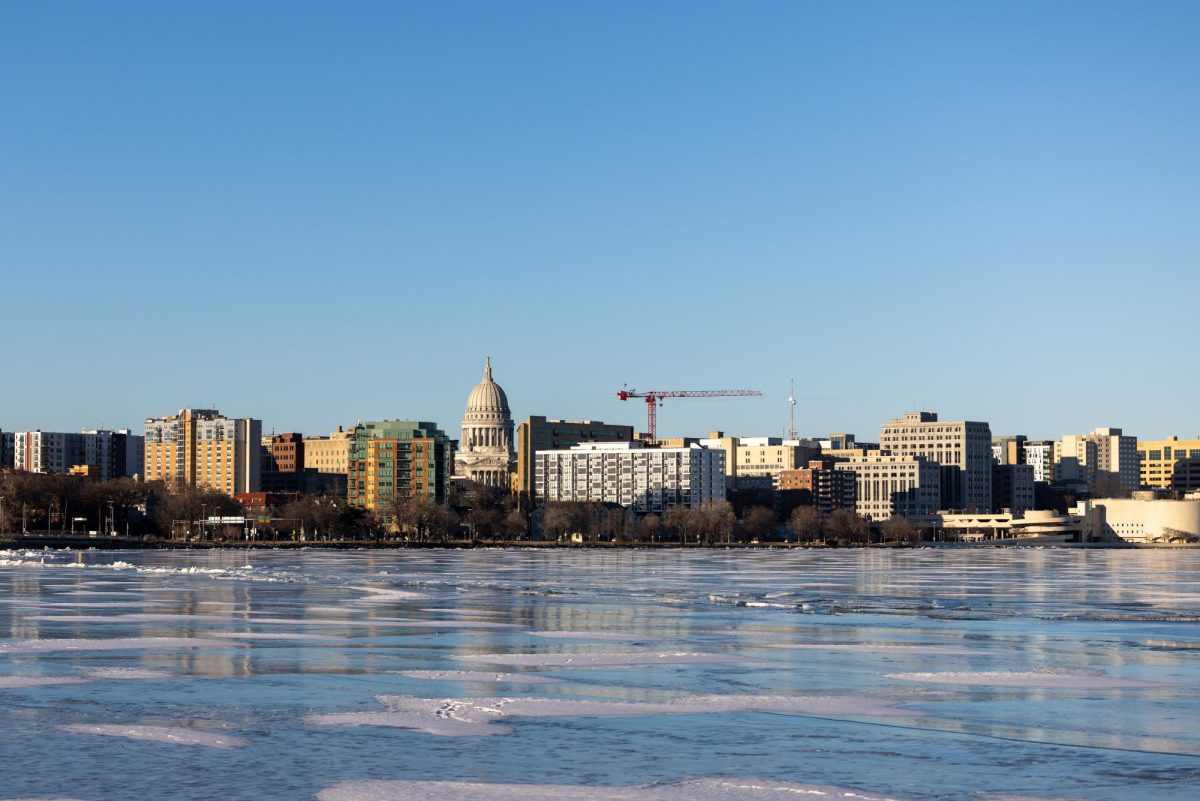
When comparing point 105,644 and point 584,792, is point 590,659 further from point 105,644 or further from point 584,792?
point 584,792

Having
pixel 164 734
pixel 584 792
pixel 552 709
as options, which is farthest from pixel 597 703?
pixel 584 792

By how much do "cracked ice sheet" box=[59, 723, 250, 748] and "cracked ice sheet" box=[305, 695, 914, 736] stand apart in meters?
1.64

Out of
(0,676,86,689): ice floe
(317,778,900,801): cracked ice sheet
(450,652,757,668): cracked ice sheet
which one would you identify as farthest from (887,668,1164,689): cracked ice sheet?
(0,676,86,689): ice floe

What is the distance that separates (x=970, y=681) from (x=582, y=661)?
679 cm

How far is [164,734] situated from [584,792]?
604 centimetres

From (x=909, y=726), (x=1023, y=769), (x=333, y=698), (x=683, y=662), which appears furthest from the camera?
(x=683, y=662)

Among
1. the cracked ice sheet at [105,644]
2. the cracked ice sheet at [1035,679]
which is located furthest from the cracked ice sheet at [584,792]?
the cracked ice sheet at [105,644]

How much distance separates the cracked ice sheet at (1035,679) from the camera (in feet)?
82.2

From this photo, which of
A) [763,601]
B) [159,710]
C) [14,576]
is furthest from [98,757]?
[14,576]

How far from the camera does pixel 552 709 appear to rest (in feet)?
72.4

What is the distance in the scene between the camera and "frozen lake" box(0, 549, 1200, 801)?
55.4 feet

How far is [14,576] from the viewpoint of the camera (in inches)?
2800

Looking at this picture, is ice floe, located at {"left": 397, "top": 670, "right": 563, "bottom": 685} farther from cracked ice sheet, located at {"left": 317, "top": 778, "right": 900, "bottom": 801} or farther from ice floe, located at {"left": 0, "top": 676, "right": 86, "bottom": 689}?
cracked ice sheet, located at {"left": 317, "top": 778, "right": 900, "bottom": 801}

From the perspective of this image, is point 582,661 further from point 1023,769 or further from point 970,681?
point 1023,769
